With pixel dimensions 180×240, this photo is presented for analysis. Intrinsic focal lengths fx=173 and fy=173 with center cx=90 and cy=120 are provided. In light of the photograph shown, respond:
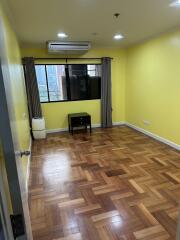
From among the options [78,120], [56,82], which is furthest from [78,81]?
[78,120]

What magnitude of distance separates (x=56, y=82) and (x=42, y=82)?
37cm

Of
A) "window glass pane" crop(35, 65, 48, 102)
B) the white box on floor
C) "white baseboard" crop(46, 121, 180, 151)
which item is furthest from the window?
"white baseboard" crop(46, 121, 180, 151)

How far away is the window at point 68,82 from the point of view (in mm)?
4664

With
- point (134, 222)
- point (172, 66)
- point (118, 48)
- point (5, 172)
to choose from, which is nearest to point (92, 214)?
point (134, 222)

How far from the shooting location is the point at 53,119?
4898 mm

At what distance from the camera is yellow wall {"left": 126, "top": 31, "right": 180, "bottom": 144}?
3357 mm

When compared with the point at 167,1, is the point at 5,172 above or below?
below

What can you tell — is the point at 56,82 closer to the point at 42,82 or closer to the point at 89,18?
the point at 42,82

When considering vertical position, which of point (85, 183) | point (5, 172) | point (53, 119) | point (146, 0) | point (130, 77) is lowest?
point (85, 183)

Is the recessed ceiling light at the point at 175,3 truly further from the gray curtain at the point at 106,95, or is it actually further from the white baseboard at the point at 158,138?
the gray curtain at the point at 106,95

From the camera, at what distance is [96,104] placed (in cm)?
515

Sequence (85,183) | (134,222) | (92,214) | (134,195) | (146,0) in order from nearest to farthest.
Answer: (134,222)
(92,214)
(146,0)
(134,195)
(85,183)

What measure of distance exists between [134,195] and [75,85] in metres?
3.51

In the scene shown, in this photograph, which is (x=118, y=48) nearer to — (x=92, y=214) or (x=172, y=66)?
(x=172, y=66)
